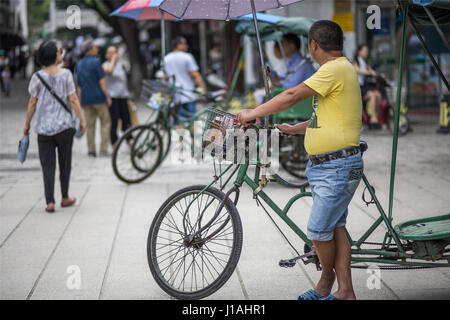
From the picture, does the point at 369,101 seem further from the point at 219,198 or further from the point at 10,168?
the point at 219,198

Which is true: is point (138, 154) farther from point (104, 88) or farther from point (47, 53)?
point (104, 88)

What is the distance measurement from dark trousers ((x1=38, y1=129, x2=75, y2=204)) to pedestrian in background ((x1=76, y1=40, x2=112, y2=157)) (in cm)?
381

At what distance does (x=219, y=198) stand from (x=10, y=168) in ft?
22.0

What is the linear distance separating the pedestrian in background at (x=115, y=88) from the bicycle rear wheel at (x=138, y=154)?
3117mm

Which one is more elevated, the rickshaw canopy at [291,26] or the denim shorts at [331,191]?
the rickshaw canopy at [291,26]

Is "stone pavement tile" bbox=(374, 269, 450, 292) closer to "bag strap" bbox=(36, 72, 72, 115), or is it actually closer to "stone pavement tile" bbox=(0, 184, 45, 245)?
"stone pavement tile" bbox=(0, 184, 45, 245)

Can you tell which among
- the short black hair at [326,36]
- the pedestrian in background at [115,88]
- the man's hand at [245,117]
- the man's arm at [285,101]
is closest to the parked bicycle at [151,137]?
the pedestrian in background at [115,88]

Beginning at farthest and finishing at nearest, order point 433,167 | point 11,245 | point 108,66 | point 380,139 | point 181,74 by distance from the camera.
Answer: point 380,139
point 108,66
point 181,74
point 433,167
point 11,245

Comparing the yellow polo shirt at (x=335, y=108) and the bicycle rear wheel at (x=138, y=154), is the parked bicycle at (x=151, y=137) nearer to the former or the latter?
the bicycle rear wheel at (x=138, y=154)

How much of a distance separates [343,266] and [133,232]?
277 cm

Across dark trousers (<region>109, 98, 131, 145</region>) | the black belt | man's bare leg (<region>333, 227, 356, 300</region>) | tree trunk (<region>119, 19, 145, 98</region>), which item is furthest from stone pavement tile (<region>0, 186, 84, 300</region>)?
tree trunk (<region>119, 19, 145, 98</region>)

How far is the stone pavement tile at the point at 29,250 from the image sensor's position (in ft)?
15.8

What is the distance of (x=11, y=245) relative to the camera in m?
5.95
